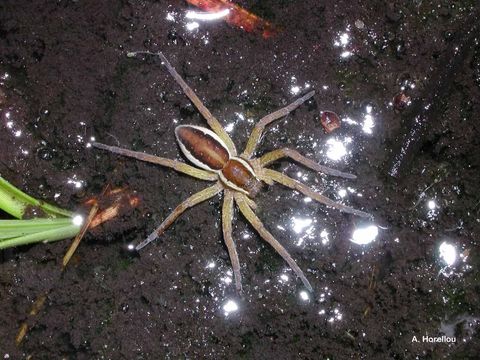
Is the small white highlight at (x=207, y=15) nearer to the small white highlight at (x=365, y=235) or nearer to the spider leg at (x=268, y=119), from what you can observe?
the spider leg at (x=268, y=119)

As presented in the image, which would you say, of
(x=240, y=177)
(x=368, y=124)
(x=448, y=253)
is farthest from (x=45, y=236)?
(x=448, y=253)

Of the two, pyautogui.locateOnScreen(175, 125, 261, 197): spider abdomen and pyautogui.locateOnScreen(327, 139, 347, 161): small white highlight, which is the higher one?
pyautogui.locateOnScreen(327, 139, 347, 161): small white highlight

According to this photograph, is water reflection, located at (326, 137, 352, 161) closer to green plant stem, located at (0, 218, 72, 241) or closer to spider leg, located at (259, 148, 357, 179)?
spider leg, located at (259, 148, 357, 179)

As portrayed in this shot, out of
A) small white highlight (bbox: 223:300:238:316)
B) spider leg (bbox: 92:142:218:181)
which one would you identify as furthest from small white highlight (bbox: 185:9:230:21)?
small white highlight (bbox: 223:300:238:316)

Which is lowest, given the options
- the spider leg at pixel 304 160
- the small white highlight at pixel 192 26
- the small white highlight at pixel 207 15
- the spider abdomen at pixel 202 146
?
the spider abdomen at pixel 202 146

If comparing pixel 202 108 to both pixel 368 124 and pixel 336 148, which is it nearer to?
pixel 336 148

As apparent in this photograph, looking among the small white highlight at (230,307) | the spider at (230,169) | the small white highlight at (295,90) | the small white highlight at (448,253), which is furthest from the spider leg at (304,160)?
the small white highlight at (230,307)
